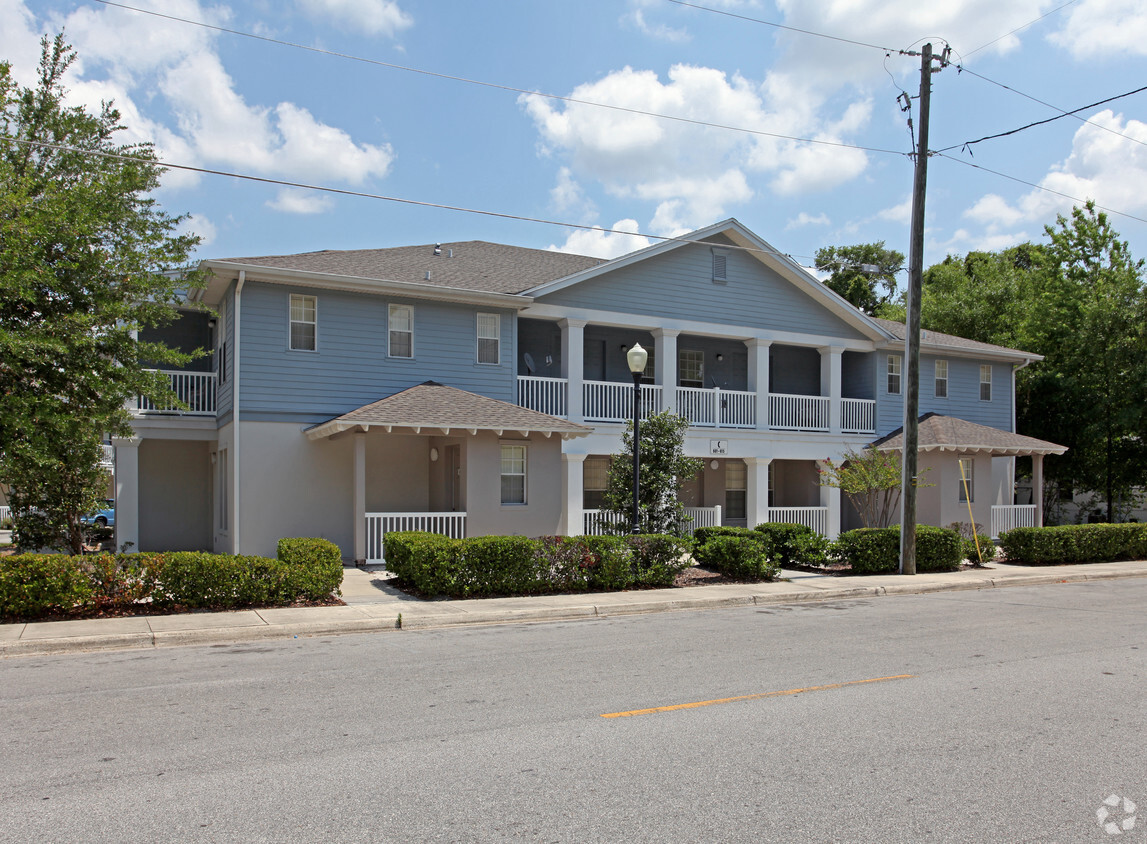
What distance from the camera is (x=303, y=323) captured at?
1870 centimetres

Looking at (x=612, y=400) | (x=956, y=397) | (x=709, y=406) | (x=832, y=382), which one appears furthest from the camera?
(x=956, y=397)

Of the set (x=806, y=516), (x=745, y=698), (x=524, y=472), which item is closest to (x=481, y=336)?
(x=524, y=472)

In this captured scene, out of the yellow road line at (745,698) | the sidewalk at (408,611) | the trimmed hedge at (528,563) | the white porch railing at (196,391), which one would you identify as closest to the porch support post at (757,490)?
the sidewalk at (408,611)

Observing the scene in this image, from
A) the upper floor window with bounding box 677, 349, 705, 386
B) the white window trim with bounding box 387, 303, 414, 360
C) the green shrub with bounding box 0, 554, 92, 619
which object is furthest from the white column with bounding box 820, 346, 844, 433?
the green shrub with bounding box 0, 554, 92, 619

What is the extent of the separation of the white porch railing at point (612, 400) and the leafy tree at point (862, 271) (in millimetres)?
36008

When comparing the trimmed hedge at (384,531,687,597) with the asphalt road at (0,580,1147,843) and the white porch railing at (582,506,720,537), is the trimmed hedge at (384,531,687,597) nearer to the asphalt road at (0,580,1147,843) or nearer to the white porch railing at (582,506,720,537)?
the white porch railing at (582,506,720,537)

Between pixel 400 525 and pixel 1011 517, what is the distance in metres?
17.9

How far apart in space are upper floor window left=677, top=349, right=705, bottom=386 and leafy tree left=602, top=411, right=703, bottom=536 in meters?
7.01

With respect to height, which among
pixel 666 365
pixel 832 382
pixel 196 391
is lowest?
pixel 196 391

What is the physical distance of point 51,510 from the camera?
16.8 metres

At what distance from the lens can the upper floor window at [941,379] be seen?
90.5ft

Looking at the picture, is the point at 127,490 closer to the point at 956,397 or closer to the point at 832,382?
the point at 832,382

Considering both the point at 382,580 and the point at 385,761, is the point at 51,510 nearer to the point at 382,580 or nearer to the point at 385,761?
the point at 382,580

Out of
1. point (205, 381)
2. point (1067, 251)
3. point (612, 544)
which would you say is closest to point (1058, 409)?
point (1067, 251)
